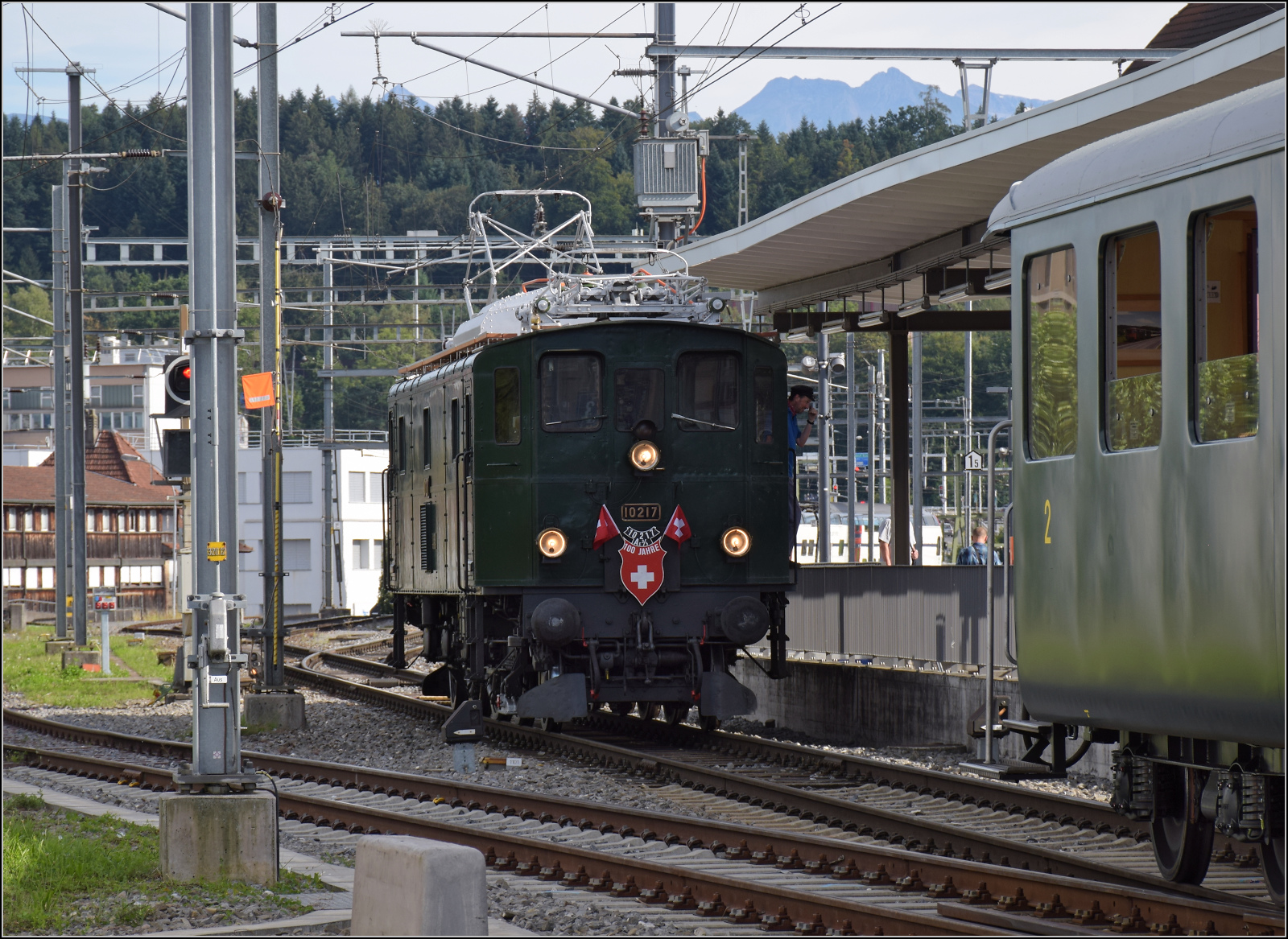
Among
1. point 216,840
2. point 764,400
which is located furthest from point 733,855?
point 764,400

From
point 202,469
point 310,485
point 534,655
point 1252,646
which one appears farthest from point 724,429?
point 310,485

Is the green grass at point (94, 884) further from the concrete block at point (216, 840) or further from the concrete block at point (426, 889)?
the concrete block at point (426, 889)

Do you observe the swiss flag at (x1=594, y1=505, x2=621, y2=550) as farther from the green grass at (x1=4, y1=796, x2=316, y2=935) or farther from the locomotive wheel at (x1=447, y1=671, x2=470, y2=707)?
the green grass at (x1=4, y1=796, x2=316, y2=935)

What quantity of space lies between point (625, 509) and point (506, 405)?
4.73 ft

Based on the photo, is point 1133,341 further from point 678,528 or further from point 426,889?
point 678,528

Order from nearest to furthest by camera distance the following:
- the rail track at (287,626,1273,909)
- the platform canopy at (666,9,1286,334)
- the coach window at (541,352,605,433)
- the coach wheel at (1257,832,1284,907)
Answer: the coach wheel at (1257,832,1284,907), the rail track at (287,626,1273,909), the platform canopy at (666,9,1286,334), the coach window at (541,352,605,433)

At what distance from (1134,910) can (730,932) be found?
189 centimetres

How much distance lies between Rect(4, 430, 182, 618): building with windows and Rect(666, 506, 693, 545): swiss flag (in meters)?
47.1

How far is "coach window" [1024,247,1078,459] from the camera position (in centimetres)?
842

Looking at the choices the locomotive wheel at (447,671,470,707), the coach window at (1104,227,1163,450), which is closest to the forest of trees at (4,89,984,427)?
the locomotive wheel at (447,671,470,707)

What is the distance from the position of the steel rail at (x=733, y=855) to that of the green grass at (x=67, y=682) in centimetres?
932

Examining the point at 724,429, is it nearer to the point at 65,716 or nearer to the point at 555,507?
the point at 555,507

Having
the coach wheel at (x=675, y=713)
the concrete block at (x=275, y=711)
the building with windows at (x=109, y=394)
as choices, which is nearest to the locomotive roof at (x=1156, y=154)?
the coach wheel at (x=675, y=713)

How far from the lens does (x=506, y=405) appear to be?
15.2 m
